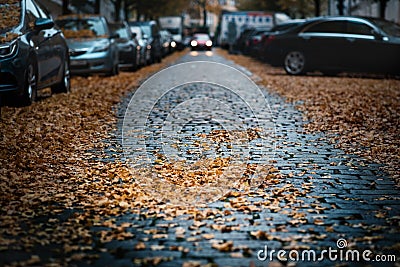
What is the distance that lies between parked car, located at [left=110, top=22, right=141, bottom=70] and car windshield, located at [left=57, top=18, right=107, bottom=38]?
3087 mm

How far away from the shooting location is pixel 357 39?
23438 millimetres

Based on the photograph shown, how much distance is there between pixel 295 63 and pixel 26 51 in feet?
43.1

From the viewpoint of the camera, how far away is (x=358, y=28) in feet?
77.8

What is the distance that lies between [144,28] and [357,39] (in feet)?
49.2

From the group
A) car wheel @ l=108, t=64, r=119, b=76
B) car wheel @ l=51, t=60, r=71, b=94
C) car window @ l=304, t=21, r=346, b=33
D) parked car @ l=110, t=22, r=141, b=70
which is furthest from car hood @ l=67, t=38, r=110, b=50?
car window @ l=304, t=21, r=346, b=33

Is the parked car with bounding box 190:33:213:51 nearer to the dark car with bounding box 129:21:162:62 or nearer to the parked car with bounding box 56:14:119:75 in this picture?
the dark car with bounding box 129:21:162:62

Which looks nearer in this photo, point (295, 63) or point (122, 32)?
point (295, 63)

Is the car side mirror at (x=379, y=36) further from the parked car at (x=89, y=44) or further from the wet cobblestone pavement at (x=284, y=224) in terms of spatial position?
the wet cobblestone pavement at (x=284, y=224)

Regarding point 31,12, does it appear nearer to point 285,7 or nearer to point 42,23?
point 42,23

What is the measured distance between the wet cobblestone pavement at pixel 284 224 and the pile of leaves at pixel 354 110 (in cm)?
70

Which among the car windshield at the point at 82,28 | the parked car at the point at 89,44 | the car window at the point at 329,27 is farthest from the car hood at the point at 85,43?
the car window at the point at 329,27

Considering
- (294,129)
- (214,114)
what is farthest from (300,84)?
(294,129)

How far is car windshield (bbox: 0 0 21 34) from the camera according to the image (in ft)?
41.5

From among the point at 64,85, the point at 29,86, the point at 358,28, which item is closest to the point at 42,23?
the point at 29,86
